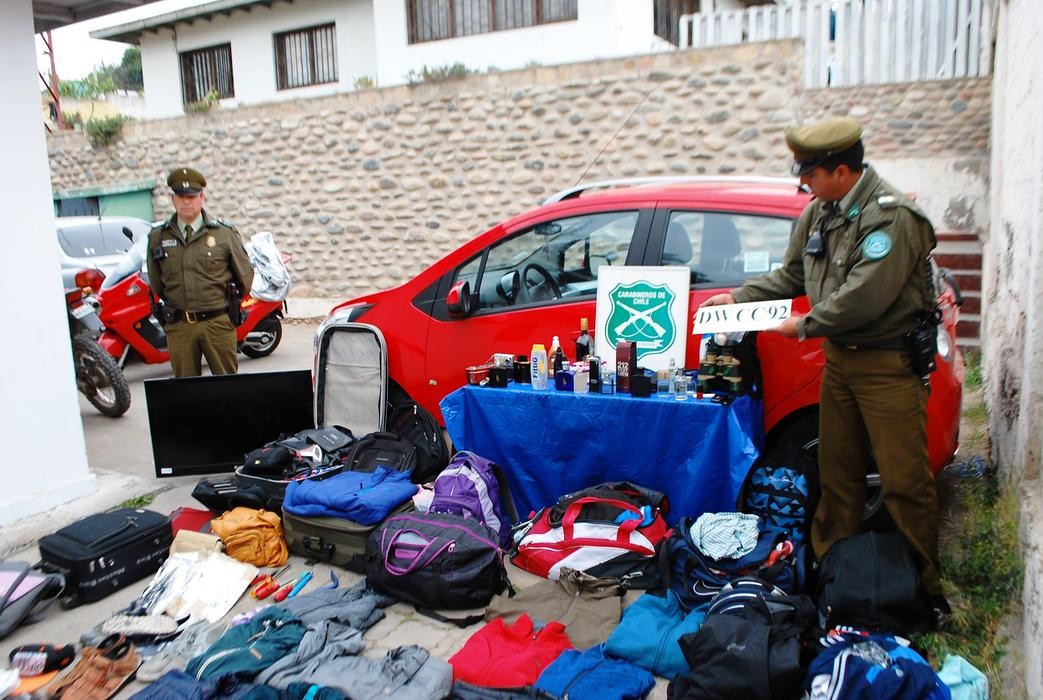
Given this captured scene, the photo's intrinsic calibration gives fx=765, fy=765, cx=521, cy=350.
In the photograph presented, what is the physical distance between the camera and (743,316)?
11.3 feet

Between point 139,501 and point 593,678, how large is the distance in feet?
11.2

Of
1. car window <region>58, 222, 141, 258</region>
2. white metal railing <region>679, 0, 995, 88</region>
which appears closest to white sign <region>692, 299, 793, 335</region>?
white metal railing <region>679, 0, 995, 88</region>

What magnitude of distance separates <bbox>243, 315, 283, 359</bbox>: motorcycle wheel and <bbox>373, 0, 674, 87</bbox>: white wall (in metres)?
4.80

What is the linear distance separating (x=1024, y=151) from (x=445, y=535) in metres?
3.37

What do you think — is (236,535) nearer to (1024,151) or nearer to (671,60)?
(1024,151)

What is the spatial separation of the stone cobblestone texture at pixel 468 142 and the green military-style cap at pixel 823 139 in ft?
18.8

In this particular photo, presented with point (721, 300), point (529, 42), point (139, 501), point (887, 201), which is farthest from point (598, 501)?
point (529, 42)

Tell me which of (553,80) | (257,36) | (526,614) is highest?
(257,36)

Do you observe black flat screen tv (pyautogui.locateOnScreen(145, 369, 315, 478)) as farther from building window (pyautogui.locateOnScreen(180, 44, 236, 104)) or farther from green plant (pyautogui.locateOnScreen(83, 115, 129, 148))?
building window (pyautogui.locateOnScreen(180, 44, 236, 104))

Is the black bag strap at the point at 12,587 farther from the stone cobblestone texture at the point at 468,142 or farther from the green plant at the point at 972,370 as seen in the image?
the stone cobblestone texture at the point at 468,142

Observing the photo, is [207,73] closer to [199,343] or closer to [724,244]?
[199,343]

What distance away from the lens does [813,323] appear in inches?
122

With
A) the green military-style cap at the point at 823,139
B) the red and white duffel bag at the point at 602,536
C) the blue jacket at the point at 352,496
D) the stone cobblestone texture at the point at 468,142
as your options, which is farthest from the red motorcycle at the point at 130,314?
the green military-style cap at the point at 823,139

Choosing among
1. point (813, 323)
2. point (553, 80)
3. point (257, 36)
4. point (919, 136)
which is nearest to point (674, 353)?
point (813, 323)
